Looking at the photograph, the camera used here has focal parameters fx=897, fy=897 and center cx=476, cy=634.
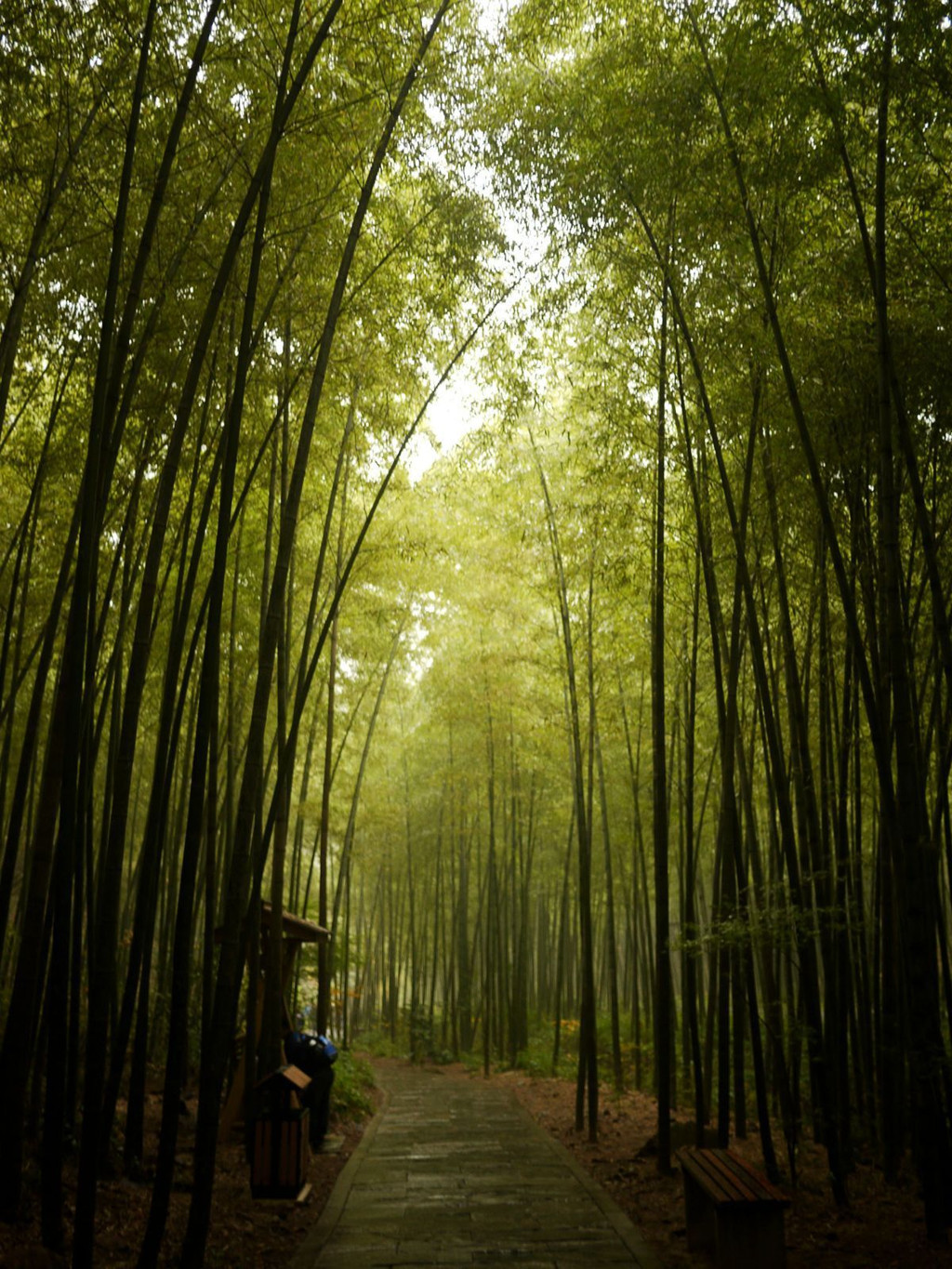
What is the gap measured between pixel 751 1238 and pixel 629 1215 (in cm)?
135

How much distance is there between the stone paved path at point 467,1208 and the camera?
370 cm

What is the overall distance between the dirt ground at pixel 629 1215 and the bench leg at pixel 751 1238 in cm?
36

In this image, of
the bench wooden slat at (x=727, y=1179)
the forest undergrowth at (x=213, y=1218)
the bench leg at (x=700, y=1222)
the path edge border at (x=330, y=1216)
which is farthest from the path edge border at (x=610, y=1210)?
the forest undergrowth at (x=213, y=1218)

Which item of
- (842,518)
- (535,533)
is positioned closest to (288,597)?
(535,533)

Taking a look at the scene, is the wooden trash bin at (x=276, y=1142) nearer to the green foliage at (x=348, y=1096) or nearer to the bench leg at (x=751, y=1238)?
the bench leg at (x=751, y=1238)

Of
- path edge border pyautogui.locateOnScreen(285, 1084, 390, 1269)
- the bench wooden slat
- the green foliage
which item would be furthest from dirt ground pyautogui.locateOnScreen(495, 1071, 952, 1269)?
the green foliage

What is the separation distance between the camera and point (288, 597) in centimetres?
647

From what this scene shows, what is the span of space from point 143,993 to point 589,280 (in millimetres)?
4878

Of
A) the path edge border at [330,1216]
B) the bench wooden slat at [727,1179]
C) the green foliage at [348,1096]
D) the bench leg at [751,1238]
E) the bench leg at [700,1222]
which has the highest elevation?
the bench wooden slat at [727,1179]

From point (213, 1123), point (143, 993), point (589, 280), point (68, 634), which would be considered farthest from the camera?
point (589, 280)

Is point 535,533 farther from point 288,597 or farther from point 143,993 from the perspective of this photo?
point 143,993

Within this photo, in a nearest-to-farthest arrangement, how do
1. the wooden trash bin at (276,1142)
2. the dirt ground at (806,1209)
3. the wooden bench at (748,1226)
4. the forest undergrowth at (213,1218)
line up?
the wooden bench at (748,1226) < the forest undergrowth at (213,1218) < the dirt ground at (806,1209) < the wooden trash bin at (276,1142)

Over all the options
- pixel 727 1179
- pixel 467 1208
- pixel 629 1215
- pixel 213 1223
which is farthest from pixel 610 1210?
pixel 213 1223

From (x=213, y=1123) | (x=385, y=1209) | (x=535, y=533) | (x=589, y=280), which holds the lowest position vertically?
(x=385, y=1209)
